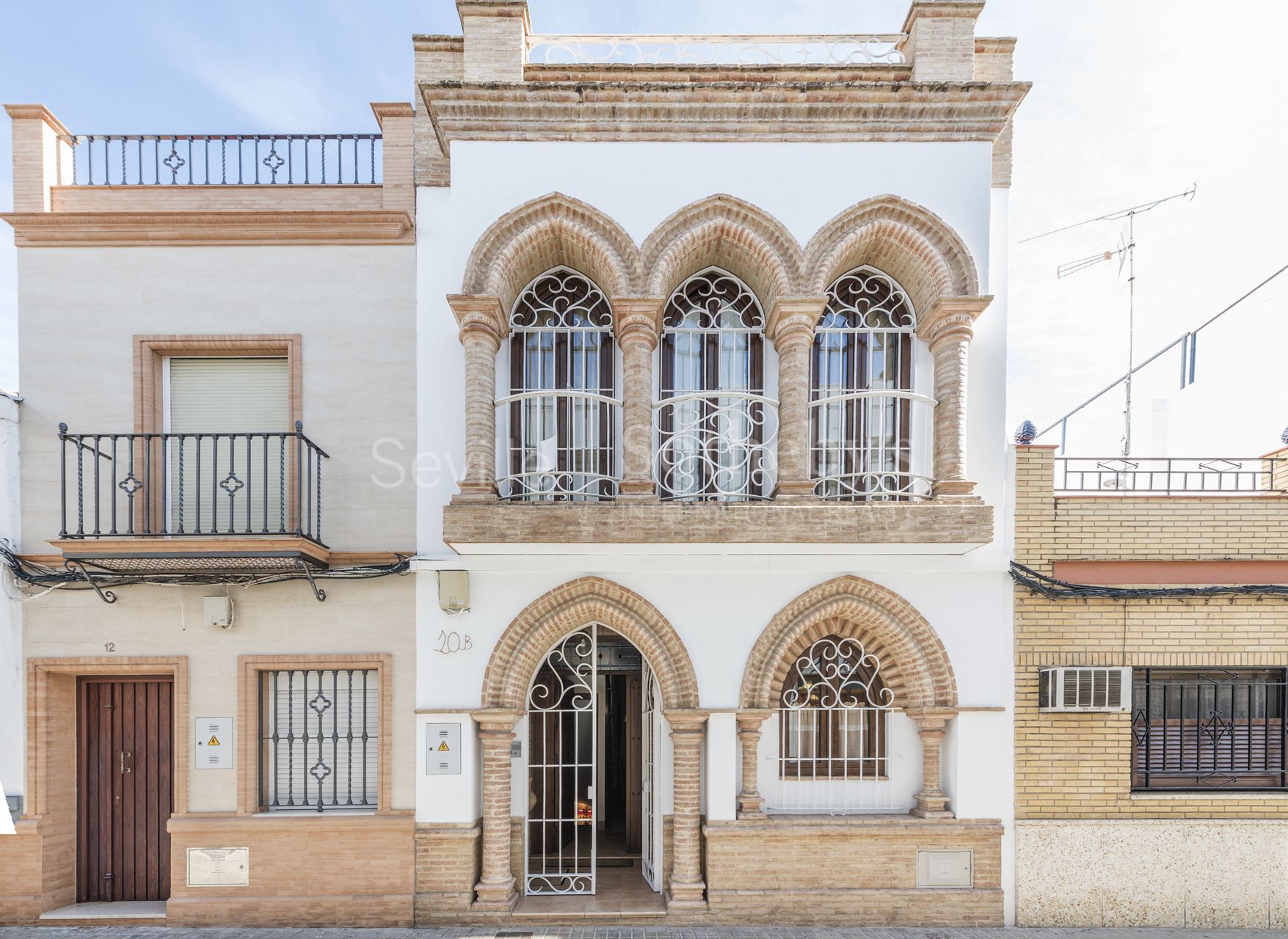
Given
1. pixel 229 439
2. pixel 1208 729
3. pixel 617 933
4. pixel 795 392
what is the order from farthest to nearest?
pixel 1208 729 < pixel 229 439 < pixel 795 392 < pixel 617 933

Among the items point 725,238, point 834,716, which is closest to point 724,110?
point 725,238

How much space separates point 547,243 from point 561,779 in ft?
16.9

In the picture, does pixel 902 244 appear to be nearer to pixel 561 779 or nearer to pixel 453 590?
pixel 453 590

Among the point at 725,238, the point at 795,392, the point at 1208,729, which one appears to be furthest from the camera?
the point at 1208,729

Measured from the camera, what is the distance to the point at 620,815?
8.22 m

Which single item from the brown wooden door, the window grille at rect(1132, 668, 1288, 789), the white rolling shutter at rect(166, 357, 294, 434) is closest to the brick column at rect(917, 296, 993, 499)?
the window grille at rect(1132, 668, 1288, 789)

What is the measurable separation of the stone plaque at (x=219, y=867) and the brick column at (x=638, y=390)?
4.84 metres

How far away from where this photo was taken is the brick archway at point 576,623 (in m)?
6.71

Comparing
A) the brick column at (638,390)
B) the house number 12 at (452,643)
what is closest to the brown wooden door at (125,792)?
the house number 12 at (452,643)

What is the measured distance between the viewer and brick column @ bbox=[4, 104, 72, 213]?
6.95 m

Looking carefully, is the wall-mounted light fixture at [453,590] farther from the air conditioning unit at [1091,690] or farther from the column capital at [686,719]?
the air conditioning unit at [1091,690]

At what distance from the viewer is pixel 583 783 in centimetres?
758

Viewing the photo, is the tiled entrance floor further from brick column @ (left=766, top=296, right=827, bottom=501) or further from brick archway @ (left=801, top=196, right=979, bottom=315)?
brick archway @ (left=801, top=196, right=979, bottom=315)

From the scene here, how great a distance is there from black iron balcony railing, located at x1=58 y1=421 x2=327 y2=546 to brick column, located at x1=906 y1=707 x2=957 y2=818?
5.88 m
